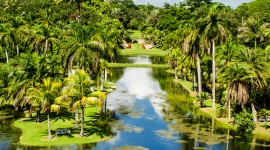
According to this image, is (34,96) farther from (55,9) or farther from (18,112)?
(55,9)

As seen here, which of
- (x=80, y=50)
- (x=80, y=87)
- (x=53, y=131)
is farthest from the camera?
(x=80, y=50)

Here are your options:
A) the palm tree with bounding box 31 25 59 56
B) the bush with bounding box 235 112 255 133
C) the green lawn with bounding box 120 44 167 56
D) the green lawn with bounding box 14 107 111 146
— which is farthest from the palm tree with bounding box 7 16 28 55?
the green lawn with bounding box 120 44 167 56

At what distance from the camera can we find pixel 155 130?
2141 inches

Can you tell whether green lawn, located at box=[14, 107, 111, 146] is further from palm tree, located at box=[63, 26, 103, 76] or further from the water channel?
palm tree, located at box=[63, 26, 103, 76]

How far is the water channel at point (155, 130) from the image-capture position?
47.2 m

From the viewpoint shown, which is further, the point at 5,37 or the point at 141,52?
the point at 141,52

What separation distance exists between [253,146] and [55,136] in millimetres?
23350

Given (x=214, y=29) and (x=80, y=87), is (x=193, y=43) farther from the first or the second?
(x=80, y=87)

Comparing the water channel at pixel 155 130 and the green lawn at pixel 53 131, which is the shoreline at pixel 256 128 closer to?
the water channel at pixel 155 130

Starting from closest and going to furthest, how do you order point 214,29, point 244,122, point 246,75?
point 244,122 → point 246,75 → point 214,29

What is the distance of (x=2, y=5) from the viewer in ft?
582

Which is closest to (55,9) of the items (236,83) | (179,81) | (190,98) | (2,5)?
(2,5)

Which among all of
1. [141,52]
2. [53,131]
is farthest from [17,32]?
[141,52]

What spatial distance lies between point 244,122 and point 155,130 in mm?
11697
